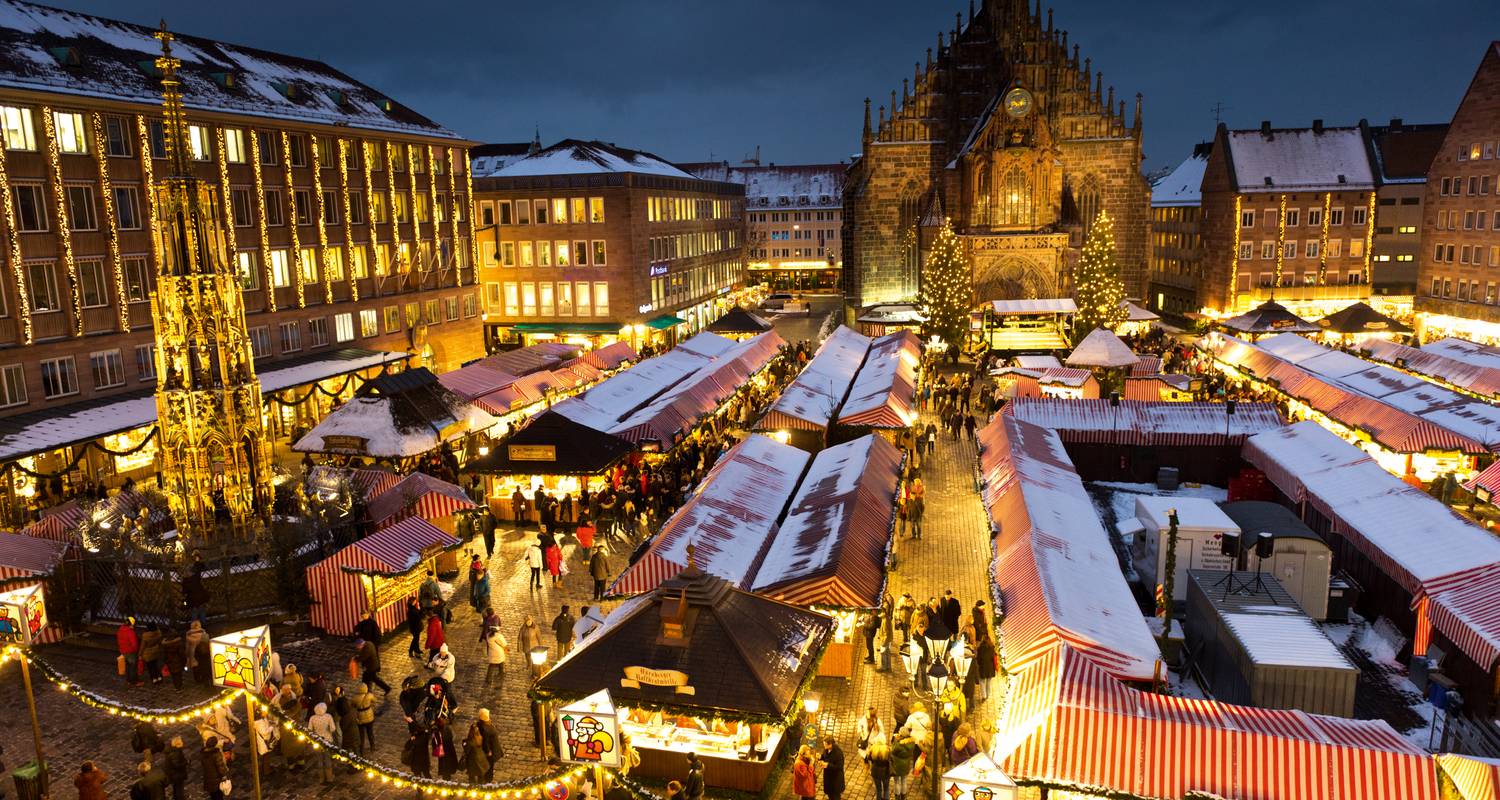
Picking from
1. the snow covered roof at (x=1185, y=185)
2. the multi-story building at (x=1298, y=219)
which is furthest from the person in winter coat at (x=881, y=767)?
Answer: the snow covered roof at (x=1185, y=185)

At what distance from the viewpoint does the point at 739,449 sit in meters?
23.7

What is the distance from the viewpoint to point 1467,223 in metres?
50.0

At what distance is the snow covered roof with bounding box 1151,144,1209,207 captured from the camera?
6631 centimetres

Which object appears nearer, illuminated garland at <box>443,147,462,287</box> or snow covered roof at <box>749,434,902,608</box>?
snow covered roof at <box>749,434,902,608</box>

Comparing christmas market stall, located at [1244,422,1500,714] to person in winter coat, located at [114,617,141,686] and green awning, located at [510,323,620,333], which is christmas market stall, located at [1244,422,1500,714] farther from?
green awning, located at [510,323,620,333]

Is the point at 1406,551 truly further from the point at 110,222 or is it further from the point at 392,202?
the point at 392,202

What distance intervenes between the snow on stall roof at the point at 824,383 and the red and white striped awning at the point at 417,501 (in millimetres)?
9694

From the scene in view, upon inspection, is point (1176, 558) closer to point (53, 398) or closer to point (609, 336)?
point (53, 398)

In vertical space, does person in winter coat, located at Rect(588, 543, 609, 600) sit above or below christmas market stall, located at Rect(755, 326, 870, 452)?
below

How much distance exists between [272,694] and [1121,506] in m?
20.9

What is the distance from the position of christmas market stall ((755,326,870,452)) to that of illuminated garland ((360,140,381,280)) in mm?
19294

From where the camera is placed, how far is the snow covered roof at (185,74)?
28.7 metres

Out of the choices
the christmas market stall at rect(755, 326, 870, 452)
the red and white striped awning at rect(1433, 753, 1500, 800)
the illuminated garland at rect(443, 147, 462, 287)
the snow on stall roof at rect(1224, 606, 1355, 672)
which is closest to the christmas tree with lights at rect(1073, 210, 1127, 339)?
the christmas market stall at rect(755, 326, 870, 452)

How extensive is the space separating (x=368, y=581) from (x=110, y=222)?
1966cm
